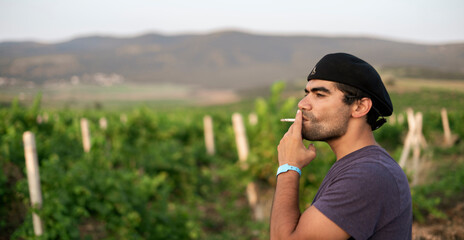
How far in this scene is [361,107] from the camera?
1556mm

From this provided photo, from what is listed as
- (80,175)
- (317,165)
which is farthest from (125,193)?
(317,165)

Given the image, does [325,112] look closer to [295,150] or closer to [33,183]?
[295,150]

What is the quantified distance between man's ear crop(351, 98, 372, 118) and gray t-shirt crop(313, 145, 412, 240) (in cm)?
18

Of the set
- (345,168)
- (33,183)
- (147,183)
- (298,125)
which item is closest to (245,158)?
(147,183)

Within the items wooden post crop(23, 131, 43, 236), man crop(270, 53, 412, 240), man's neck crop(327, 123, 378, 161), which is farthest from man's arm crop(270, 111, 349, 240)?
wooden post crop(23, 131, 43, 236)

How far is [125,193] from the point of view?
5.09 meters

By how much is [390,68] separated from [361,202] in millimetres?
51600

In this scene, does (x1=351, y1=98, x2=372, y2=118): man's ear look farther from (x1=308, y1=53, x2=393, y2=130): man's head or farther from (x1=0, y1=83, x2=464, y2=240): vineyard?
(x1=0, y1=83, x2=464, y2=240): vineyard

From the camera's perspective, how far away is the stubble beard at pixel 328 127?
5.17 ft

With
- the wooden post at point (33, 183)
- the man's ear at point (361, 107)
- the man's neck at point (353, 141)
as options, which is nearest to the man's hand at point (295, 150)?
the man's neck at point (353, 141)

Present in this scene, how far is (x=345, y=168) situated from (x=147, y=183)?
496 centimetres

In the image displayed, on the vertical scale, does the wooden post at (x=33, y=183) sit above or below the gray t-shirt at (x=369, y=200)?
below

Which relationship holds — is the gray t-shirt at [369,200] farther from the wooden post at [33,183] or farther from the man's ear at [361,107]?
the wooden post at [33,183]

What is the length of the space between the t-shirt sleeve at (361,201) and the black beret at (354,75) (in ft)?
1.06
